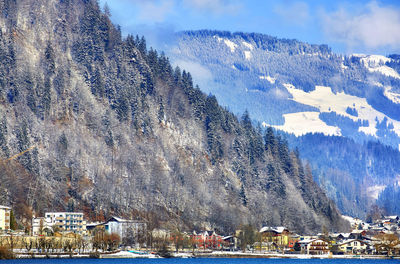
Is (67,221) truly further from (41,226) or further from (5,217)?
(5,217)

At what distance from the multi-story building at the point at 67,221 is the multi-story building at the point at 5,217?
11617 millimetres

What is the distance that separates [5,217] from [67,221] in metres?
18.6

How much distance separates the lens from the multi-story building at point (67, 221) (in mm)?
194125

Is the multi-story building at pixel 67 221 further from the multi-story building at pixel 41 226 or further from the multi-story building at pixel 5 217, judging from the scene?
the multi-story building at pixel 5 217

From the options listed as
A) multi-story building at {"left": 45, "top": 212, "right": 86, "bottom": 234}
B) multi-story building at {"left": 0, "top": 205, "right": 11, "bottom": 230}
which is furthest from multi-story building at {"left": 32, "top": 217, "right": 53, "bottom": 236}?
multi-story building at {"left": 0, "top": 205, "right": 11, "bottom": 230}

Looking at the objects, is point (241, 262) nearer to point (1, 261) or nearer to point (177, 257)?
point (177, 257)

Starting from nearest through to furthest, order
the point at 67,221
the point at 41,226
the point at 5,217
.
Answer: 1. the point at 5,217
2. the point at 41,226
3. the point at 67,221

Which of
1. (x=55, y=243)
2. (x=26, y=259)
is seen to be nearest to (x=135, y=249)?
(x=55, y=243)

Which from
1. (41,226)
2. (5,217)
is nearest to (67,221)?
(41,226)

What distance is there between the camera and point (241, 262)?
17725cm

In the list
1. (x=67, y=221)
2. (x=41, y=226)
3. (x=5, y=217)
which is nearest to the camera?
(x=5, y=217)

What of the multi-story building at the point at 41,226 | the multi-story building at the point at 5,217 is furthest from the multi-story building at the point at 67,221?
the multi-story building at the point at 5,217

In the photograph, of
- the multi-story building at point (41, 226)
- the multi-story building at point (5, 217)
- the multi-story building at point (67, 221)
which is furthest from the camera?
the multi-story building at point (67, 221)

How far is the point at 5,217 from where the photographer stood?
596ft
